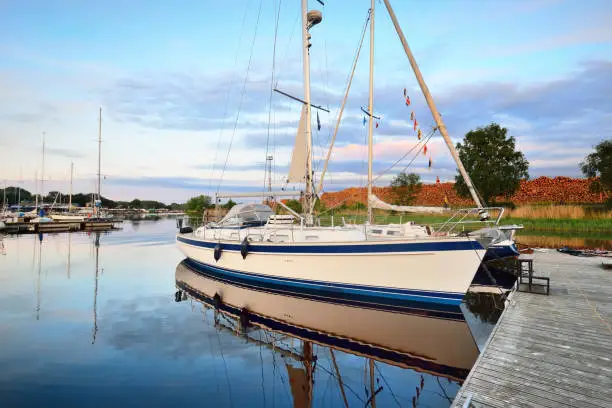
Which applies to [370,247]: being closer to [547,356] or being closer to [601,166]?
[547,356]

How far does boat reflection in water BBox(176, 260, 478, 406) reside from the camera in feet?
25.8

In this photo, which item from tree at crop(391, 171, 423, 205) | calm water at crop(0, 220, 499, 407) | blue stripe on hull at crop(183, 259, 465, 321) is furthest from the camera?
tree at crop(391, 171, 423, 205)

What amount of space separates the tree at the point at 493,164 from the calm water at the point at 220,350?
29.3 meters

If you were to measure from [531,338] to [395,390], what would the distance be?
318cm

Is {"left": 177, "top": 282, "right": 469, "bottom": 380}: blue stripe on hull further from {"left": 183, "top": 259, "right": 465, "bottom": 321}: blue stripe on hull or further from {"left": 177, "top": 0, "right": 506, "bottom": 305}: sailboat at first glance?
{"left": 177, "top": 0, "right": 506, "bottom": 305}: sailboat

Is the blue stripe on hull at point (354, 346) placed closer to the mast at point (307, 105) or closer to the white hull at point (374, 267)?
the white hull at point (374, 267)

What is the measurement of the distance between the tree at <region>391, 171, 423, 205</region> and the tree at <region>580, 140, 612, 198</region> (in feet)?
57.8

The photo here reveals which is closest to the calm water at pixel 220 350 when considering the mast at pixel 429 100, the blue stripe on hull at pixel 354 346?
the blue stripe on hull at pixel 354 346

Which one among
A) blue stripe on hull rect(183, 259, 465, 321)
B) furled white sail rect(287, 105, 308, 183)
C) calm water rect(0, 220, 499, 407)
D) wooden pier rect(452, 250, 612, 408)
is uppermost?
furled white sail rect(287, 105, 308, 183)

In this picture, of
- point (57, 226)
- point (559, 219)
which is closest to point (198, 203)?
point (57, 226)

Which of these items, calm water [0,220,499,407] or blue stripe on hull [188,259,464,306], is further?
blue stripe on hull [188,259,464,306]

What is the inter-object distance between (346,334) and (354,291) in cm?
393

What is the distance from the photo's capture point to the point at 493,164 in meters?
39.7

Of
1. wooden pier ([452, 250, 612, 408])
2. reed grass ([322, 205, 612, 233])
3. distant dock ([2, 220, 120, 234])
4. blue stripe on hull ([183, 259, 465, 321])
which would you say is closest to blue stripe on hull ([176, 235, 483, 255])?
blue stripe on hull ([183, 259, 465, 321])
